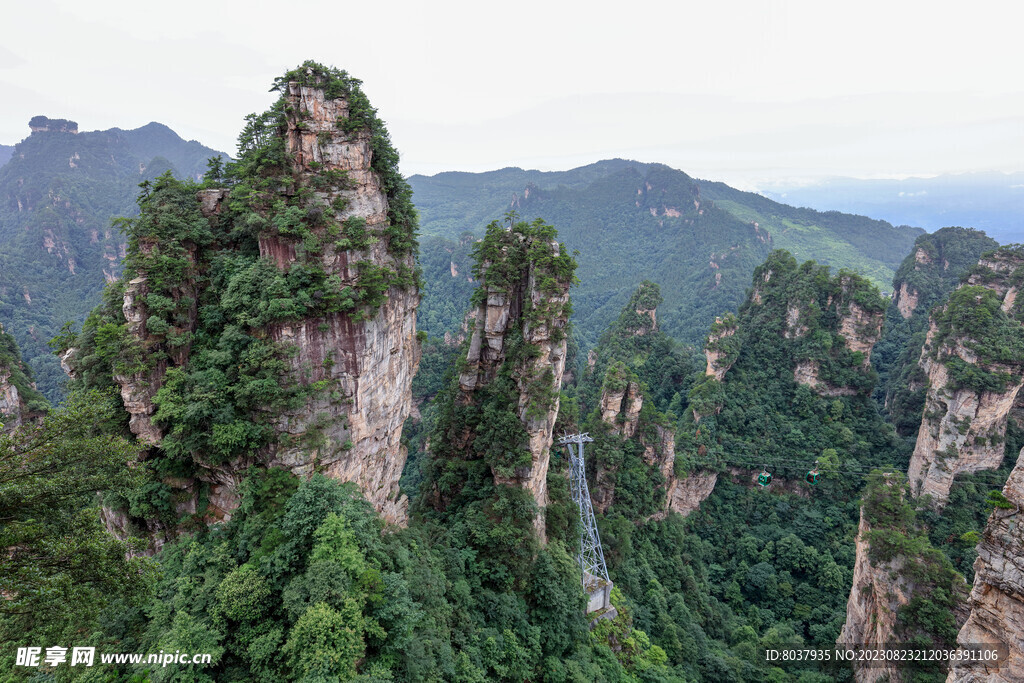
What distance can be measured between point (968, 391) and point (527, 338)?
3573 centimetres

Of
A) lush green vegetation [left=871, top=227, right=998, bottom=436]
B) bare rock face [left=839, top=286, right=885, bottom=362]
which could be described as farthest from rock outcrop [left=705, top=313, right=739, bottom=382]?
lush green vegetation [left=871, top=227, right=998, bottom=436]

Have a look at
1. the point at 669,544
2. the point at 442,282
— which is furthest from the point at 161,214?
the point at 442,282

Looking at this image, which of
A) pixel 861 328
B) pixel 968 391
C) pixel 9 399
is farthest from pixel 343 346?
pixel 861 328

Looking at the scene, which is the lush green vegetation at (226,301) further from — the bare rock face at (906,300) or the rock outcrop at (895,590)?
the bare rock face at (906,300)

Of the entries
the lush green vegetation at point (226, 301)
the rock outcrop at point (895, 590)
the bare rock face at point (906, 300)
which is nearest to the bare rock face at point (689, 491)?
the rock outcrop at point (895, 590)

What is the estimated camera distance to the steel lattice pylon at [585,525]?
24922mm

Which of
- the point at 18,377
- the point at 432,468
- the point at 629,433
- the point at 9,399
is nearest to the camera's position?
the point at 432,468

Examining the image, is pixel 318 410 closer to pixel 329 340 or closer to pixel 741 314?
pixel 329 340

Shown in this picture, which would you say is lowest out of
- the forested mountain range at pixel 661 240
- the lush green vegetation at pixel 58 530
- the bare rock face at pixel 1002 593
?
the bare rock face at pixel 1002 593

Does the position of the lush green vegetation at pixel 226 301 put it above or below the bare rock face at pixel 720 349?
above

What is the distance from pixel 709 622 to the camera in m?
31.4

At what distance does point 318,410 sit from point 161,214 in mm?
8901

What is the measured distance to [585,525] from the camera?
2619cm

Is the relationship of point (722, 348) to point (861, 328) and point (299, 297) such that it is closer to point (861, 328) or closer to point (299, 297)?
point (861, 328)
